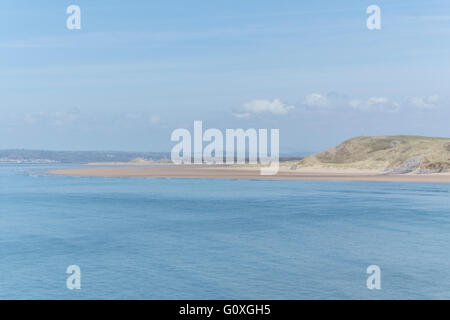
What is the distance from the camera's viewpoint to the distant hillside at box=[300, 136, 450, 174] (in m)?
104

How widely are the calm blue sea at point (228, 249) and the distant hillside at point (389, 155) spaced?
4987 cm

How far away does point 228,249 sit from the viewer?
30531 millimetres

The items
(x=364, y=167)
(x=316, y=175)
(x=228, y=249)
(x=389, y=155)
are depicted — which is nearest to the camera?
(x=228, y=249)

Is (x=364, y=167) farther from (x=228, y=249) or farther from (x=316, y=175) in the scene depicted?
(x=228, y=249)

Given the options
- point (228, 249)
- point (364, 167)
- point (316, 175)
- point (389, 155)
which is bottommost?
point (316, 175)

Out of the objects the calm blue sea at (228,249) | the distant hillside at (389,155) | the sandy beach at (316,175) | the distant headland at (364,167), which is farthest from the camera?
the distant hillside at (389,155)

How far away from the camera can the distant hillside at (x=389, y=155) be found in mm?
103500

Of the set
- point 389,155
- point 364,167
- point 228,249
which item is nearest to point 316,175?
point 364,167

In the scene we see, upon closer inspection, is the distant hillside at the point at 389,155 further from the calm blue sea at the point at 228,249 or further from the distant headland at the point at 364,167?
the calm blue sea at the point at 228,249

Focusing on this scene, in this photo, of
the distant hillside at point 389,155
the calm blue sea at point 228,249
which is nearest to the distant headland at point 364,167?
the distant hillside at point 389,155

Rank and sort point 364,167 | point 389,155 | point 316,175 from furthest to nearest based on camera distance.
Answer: point 389,155
point 364,167
point 316,175

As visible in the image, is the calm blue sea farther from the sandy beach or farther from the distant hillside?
the distant hillside

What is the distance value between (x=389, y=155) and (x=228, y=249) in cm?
12541

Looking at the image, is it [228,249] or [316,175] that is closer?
[228,249]
